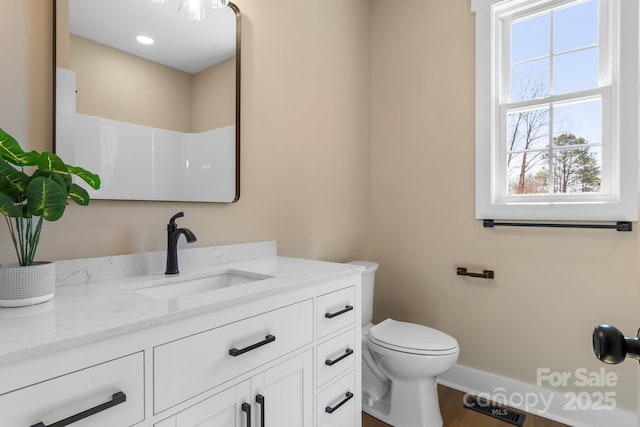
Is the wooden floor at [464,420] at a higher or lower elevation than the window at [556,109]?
lower

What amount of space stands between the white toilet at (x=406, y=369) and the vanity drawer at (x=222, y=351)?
0.73 meters

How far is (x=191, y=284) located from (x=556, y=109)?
2.11m

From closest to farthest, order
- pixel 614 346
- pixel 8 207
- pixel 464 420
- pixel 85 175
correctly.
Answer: pixel 614 346, pixel 8 207, pixel 85 175, pixel 464 420

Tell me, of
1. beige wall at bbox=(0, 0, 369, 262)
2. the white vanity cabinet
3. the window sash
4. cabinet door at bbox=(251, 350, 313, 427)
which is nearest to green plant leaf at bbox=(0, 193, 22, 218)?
beige wall at bbox=(0, 0, 369, 262)

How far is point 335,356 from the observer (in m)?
1.32

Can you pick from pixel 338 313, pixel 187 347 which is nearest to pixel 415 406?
pixel 338 313

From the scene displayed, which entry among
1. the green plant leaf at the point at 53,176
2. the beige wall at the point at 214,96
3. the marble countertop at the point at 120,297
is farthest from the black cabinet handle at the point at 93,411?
the beige wall at the point at 214,96

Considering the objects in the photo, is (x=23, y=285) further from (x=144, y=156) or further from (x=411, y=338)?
(x=411, y=338)

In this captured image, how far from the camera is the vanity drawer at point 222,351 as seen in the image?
804 millimetres

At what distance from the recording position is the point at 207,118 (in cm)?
154

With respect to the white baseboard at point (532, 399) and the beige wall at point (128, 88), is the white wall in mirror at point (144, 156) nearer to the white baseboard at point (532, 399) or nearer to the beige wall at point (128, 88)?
the beige wall at point (128, 88)

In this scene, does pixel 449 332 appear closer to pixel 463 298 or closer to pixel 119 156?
pixel 463 298

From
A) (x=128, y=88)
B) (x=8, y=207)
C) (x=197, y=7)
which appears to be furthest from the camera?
(x=197, y=7)

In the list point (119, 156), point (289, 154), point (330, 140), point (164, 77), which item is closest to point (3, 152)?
point (119, 156)
